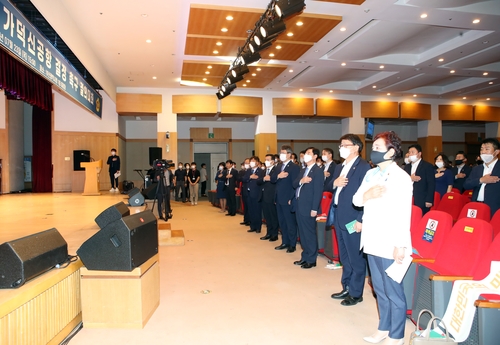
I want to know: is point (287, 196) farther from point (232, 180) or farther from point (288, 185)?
point (232, 180)

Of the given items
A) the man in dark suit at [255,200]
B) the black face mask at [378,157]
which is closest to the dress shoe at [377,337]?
the black face mask at [378,157]

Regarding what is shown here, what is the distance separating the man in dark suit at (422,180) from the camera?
548cm

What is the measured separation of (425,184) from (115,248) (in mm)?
4726

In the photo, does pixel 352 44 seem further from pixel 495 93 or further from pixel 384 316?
pixel 495 93

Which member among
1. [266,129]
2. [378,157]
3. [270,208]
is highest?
[266,129]

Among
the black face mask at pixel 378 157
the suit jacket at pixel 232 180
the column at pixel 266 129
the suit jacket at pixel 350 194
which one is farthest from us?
the column at pixel 266 129

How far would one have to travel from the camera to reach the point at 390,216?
2367mm

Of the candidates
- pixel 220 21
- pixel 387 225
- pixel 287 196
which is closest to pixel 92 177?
pixel 220 21

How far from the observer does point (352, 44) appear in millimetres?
9445

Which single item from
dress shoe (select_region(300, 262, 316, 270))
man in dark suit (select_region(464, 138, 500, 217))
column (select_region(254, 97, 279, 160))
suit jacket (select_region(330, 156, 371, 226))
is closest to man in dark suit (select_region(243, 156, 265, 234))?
dress shoe (select_region(300, 262, 316, 270))

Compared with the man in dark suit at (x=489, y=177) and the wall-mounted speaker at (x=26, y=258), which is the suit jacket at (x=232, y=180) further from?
the wall-mounted speaker at (x=26, y=258)

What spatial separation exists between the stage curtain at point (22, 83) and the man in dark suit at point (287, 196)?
5.65 m

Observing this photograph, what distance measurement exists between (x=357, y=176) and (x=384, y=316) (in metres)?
1.25

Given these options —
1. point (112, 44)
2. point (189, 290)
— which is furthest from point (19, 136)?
point (189, 290)
